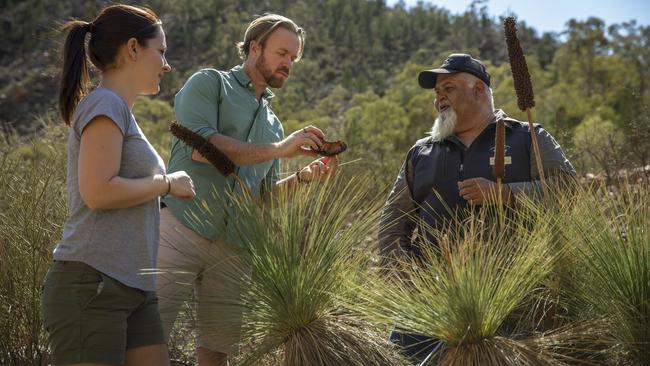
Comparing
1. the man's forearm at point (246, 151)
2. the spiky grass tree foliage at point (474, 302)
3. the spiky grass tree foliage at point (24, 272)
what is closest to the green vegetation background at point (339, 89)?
the spiky grass tree foliage at point (24, 272)

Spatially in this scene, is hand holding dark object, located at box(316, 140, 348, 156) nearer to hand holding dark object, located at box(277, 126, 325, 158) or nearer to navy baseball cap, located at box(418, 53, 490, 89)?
hand holding dark object, located at box(277, 126, 325, 158)

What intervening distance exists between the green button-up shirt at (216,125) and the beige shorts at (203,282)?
0.07 m

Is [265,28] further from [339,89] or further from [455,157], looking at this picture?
[339,89]

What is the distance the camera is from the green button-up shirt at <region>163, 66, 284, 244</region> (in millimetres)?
3492

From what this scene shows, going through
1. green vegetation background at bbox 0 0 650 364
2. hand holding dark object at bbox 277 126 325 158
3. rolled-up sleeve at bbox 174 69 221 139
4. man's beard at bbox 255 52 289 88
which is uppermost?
man's beard at bbox 255 52 289 88

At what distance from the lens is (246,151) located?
11.1 feet

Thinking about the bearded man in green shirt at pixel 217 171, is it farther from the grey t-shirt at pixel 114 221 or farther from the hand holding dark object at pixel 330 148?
the grey t-shirt at pixel 114 221

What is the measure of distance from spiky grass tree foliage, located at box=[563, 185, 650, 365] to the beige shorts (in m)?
1.11

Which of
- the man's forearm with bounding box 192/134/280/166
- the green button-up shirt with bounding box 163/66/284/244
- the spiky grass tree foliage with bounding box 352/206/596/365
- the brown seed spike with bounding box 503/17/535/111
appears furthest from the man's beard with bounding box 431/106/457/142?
the spiky grass tree foliage with bounding box 352/206/596/365

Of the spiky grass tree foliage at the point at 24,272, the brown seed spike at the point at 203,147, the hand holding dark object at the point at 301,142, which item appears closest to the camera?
the brown seed spike at the point at 203,147

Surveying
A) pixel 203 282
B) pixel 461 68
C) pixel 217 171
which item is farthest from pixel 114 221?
pixel 461 68

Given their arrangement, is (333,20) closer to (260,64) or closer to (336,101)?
(336,101)

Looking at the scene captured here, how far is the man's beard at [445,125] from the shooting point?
13.8 ft

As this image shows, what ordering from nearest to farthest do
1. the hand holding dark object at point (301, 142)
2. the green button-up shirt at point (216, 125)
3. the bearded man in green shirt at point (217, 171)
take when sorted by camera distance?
the bearded man in green shirt at point (217, 171), the hand holding dark object at point (301, 142), the green button-up shirt at point (216, 125)
